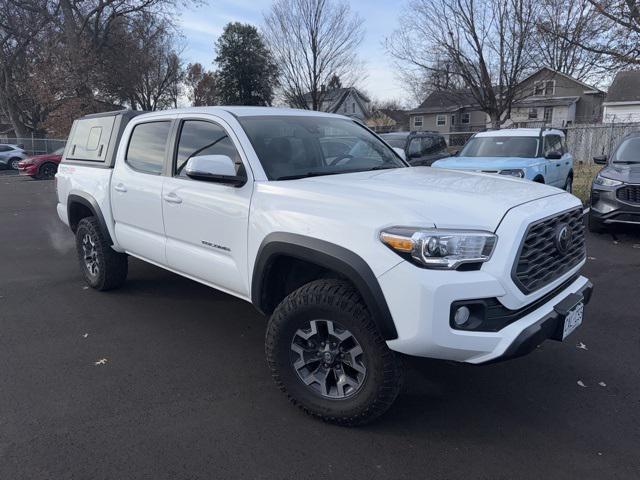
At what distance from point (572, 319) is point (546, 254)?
43 centimetres

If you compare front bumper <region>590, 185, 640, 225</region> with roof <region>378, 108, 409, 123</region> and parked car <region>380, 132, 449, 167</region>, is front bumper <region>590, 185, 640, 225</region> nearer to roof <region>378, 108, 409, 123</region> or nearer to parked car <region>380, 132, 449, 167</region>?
parked car <region>380, 132, 449, 167</region>

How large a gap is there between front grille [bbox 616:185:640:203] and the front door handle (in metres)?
6.42

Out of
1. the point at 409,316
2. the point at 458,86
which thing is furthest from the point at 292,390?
the point at 458,86

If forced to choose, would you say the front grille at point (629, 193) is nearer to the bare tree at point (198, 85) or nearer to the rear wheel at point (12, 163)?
the rear wheel at point (12, 163)

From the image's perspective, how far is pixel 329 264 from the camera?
109 inches

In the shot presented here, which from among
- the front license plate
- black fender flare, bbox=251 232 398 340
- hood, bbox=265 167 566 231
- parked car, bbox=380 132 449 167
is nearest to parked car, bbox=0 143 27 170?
parked car, bbox=380 132 449 167

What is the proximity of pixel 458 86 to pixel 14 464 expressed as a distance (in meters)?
27.6

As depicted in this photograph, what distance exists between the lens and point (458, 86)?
1059 inches

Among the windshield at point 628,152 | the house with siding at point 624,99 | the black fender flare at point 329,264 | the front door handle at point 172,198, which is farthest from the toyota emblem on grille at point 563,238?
the house with siding at point 624,99

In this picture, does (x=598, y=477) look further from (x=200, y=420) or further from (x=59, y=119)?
(x=59, y=119)

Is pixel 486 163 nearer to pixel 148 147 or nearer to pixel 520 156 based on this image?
pixel 520 156

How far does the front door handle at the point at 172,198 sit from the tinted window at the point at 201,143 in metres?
0.17

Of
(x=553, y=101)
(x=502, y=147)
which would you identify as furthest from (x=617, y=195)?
(x=553, y=101)

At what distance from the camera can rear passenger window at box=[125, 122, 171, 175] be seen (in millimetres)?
4270
